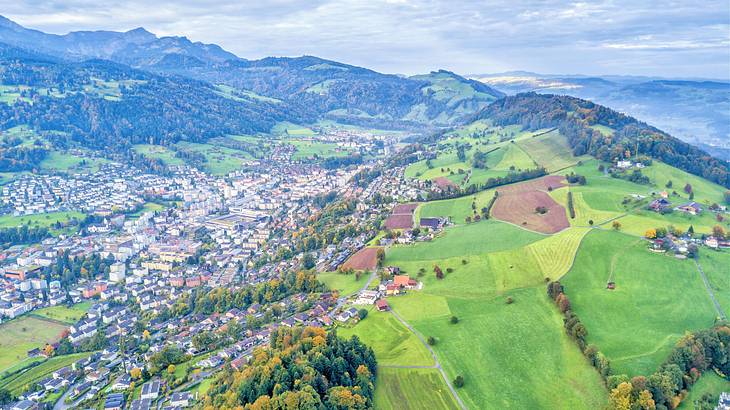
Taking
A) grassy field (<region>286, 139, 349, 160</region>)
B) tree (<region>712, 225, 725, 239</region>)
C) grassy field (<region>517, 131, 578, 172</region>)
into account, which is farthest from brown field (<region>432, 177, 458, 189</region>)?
grassy field (<region>286, 139, 349, 160</region>)

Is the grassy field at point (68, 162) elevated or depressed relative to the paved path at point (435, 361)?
depressed

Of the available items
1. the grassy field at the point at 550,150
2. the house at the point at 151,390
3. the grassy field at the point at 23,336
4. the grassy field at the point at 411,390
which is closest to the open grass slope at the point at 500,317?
the grassy field at the point at 411,390

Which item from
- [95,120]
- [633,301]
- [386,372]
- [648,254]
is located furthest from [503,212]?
[95,120]

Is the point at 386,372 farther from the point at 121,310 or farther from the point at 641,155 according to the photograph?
the point at 641,155

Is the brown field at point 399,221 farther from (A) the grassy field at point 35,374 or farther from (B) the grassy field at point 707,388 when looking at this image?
(A) the grassy field at point 35,374

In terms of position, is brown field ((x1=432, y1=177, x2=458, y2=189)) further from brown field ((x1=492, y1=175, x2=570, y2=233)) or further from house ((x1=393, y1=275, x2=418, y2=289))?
house ((x1=393, y1=275, x2=418, y2=289))

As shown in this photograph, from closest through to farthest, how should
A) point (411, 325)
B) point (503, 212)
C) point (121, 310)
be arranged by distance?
1. point (411, 325)
2. point (121, 310)
3. point (503, 212)
